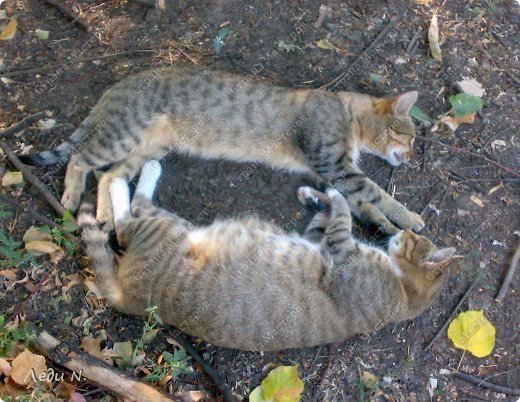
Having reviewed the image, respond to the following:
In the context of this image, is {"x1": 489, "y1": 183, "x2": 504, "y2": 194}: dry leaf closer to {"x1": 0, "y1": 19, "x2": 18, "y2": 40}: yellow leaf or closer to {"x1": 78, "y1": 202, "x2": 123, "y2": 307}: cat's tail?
{"x1": 78, "y1": 202, "x2": 123, "y2": 307}: cat's tail

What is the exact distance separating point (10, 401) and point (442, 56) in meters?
4.93

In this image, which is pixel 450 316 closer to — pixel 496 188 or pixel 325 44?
pixel 496 188

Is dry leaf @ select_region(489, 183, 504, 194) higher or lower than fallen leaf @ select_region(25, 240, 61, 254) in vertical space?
higher

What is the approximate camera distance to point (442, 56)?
570 cm

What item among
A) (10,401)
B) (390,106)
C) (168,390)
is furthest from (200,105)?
(10,401)

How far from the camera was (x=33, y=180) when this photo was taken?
4.62 meters

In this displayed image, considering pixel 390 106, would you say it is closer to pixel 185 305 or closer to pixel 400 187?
pixel 400 187

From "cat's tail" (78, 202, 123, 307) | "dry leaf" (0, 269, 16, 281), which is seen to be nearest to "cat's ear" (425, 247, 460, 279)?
"cat's tail" (78, 202, 123, 307)

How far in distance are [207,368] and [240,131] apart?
2028 mm

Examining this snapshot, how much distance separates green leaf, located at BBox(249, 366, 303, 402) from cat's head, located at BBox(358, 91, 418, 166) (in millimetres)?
2177

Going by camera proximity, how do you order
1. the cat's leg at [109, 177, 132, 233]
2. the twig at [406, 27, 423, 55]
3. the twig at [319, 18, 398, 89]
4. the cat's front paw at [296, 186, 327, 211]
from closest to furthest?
1. the cat's leg at [109, 177, 132, 233]
2. the cat's front paw at [296, 186, 327, 211]
3. the twig at [319, 18, 398, 89]
4. the twig at [406, 27, 423, 55]

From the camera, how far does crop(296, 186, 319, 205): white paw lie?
15.9ft

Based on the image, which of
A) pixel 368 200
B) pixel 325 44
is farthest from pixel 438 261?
pixel 325 44

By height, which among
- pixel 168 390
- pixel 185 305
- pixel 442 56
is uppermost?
pixel 442 56
